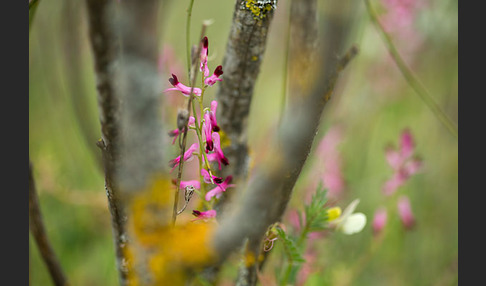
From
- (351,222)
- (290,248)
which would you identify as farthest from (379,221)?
(290,248)

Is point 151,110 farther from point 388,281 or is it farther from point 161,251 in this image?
point 388,281

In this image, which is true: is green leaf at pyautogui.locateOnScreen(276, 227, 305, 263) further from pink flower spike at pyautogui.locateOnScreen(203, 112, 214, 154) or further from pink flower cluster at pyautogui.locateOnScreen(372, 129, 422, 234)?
pink flower cluster at pyautogui.locateOnScreen(372, 129, 422, 234)

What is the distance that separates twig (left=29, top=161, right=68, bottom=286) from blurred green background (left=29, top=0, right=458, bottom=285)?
0.21m

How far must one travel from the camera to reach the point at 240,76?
0.57 metres

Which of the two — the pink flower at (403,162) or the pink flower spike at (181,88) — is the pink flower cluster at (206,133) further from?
the pink flower at (403,162)

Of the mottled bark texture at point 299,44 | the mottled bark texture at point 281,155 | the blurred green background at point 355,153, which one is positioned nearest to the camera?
the mottled bark texture at point 281,155

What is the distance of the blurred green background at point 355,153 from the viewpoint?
1.12 meters

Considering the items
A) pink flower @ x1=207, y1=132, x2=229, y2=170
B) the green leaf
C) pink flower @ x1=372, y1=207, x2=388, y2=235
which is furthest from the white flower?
pink flower @ x1=372, y1=207, x2=388, y2=235

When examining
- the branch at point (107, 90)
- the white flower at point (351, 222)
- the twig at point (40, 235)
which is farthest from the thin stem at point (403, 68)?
the twig at point (40, 235)

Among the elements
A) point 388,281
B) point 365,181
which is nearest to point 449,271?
point 388,281

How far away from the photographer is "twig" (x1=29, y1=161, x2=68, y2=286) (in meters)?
0.62

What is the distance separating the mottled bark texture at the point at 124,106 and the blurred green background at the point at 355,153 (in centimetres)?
19

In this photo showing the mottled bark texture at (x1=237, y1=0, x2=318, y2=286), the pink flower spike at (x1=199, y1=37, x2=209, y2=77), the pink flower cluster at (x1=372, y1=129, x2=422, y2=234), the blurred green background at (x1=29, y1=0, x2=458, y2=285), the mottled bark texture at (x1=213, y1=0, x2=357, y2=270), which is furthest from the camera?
the blurred green background at (x1=29, y1=0, x2=458, y2=285)

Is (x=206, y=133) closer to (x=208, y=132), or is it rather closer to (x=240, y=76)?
(x=208, y=132)
